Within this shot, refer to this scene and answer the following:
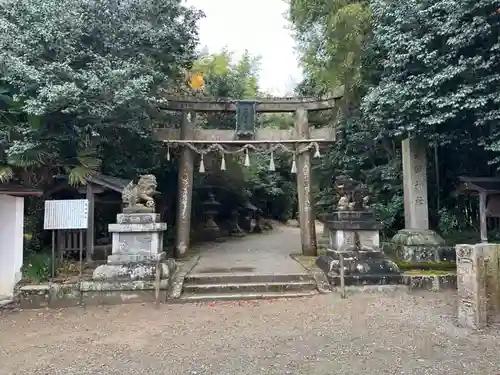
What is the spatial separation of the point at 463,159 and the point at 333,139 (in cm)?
401

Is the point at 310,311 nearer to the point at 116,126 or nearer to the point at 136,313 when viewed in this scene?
the point at 136,313

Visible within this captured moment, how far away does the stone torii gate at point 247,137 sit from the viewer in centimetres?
1248

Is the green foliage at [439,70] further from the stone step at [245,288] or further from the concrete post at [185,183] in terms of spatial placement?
the concrete post at [185,183]

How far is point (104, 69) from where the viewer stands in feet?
29.2

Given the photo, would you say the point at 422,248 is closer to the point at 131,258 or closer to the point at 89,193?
the point at 131,258

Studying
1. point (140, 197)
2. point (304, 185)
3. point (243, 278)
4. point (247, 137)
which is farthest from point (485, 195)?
point (140, 197)

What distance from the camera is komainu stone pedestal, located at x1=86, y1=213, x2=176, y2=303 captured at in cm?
792

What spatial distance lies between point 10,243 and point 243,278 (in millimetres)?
5006

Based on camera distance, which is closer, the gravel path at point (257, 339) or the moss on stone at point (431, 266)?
the gravel path at point (257, 339)

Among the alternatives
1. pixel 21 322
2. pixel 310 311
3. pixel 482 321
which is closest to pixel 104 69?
pixel 21 322

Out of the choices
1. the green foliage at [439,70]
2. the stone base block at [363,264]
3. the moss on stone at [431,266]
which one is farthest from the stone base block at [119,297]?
the green foliage at [439,70]

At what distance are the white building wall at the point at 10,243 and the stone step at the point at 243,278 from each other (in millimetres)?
3569

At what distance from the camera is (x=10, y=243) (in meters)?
8.30

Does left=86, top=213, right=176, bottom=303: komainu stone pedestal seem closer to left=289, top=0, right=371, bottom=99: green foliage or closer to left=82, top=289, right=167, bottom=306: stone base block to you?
left=82, top=289, right=167, bottom=306: stone base block
